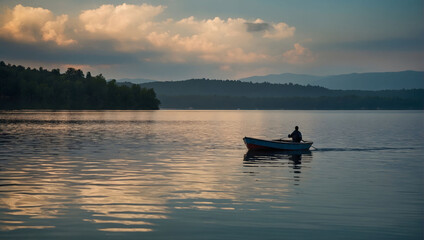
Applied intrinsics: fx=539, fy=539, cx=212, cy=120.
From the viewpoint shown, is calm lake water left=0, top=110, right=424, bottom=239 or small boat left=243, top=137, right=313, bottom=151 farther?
small boat left=243, top=137, right=313, bottom=151

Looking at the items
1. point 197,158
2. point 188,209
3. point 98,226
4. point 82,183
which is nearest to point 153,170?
point 82,183

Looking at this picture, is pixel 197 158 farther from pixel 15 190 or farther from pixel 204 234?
pixel 204 234

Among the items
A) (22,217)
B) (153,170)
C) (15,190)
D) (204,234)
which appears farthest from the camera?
(153,170)

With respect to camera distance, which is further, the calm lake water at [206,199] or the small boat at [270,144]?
the small boat at [270,144]

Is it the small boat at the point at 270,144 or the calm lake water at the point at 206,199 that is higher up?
the small boat at the point at 270,144

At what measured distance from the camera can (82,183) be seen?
100ft

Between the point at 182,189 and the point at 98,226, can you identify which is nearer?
the point at 98,226

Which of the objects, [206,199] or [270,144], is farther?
[270,144]

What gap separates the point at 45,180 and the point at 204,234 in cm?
1582

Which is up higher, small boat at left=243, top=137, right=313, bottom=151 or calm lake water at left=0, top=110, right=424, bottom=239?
small boat at left=243, top=137, right=313, bottom=151

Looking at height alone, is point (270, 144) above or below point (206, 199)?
above

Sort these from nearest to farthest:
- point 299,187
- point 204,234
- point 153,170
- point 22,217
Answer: point 204,234 < point 22,217 < point 299,187 < point 153,170

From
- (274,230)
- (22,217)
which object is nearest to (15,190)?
(22,217)

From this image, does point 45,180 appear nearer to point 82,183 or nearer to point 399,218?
point 82,183
